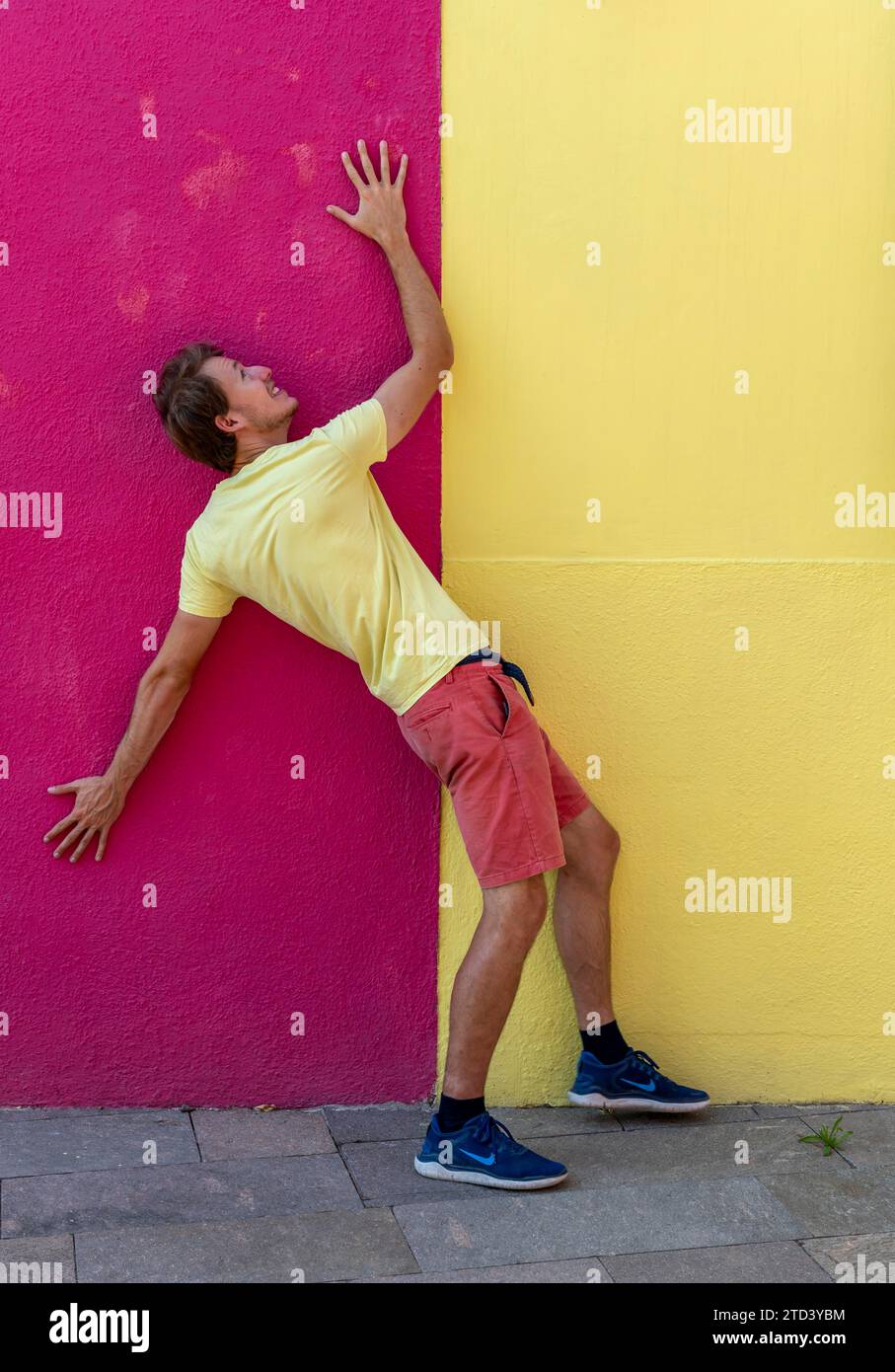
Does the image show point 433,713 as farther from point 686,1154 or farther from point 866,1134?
point 866,1134

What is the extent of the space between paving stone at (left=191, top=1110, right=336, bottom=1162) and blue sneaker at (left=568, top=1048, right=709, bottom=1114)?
0.72 metres

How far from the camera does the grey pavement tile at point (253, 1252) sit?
2.92 meters

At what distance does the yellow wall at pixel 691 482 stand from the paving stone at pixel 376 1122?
8.9 inches

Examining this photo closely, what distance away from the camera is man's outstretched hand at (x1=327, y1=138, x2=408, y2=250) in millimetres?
3646

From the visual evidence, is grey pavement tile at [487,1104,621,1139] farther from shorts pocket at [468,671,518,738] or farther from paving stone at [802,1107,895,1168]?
shorts pocket at [468,671,518,738]

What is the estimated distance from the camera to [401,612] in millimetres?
3445

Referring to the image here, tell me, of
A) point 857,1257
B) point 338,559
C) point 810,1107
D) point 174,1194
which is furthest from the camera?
point 810,1107

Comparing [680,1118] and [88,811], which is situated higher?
[88,811]

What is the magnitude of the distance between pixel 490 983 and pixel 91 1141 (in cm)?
112

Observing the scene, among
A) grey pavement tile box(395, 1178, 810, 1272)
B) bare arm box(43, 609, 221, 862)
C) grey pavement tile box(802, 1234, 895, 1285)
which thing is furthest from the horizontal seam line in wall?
grey pavement tile box(802, 1234, 895, 1285)

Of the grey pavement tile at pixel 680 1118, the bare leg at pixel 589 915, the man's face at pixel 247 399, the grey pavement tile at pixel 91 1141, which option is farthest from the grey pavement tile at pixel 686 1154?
the man's face at pixel 247 399

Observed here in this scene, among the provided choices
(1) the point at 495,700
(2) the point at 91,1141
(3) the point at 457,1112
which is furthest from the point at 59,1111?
(1) the point at 495,700

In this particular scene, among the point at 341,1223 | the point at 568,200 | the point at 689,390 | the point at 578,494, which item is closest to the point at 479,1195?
the point at 341,1223
